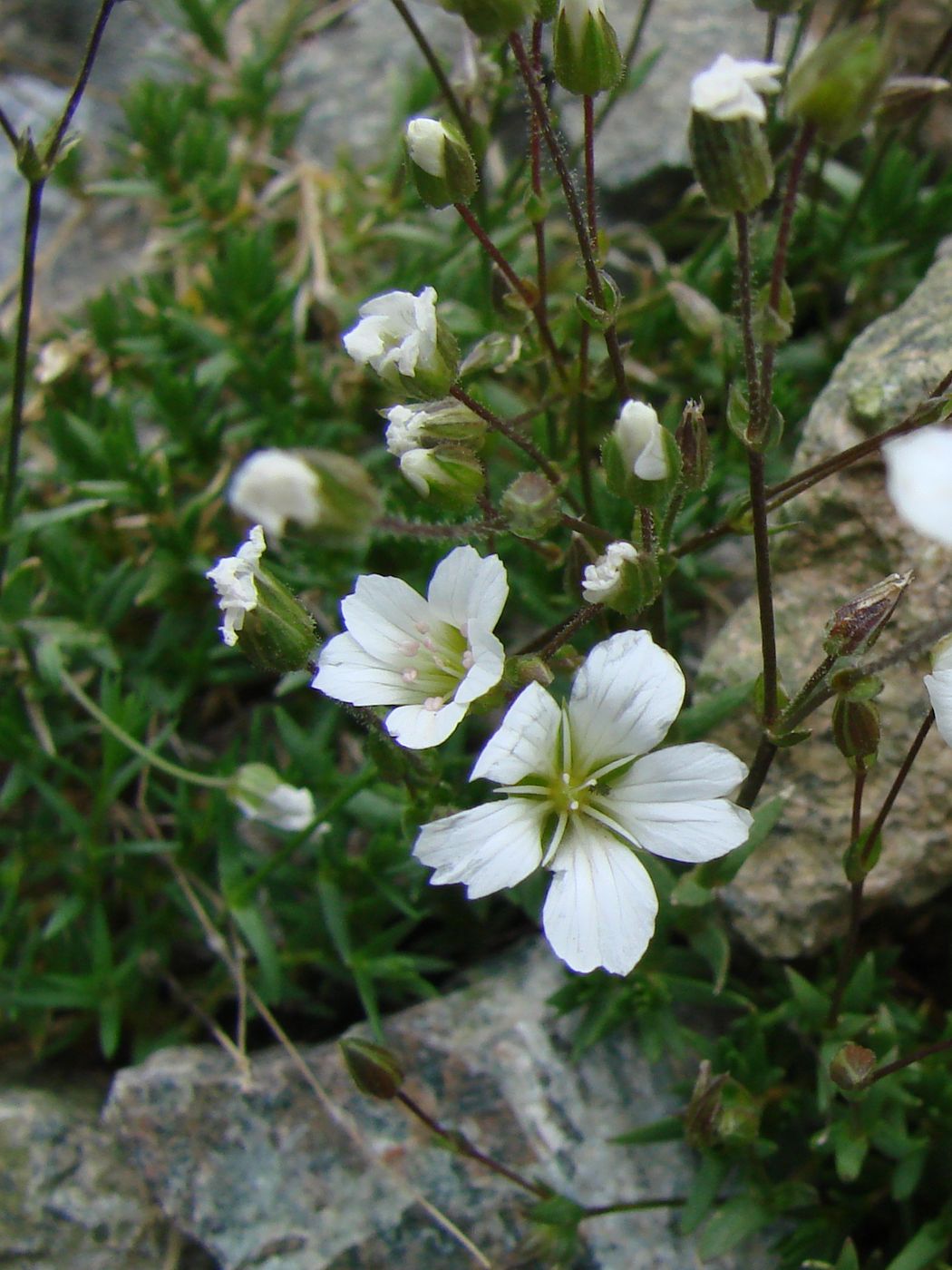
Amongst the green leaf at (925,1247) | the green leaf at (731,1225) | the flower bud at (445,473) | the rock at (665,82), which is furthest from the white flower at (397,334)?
the rock at (665,82)

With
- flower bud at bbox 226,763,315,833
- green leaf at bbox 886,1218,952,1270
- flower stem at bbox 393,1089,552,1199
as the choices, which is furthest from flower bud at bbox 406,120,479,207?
green leaf at bbox 886,1218,952,1270

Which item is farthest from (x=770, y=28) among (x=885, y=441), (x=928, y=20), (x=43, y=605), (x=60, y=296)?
(x=60, y=296)

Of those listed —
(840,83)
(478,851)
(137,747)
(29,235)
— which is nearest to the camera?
(840,83)

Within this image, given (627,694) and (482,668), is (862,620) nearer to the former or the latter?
(627,694)

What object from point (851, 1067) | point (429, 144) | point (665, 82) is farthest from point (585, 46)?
point (665, 82)

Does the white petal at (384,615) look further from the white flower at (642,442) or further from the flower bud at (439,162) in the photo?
the flower bud at (439,162)

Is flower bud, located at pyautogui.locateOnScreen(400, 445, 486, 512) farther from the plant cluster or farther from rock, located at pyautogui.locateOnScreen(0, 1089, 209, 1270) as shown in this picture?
rock, located at pyautogui.locateOnScreen(0, 1089, 209, 1270)
